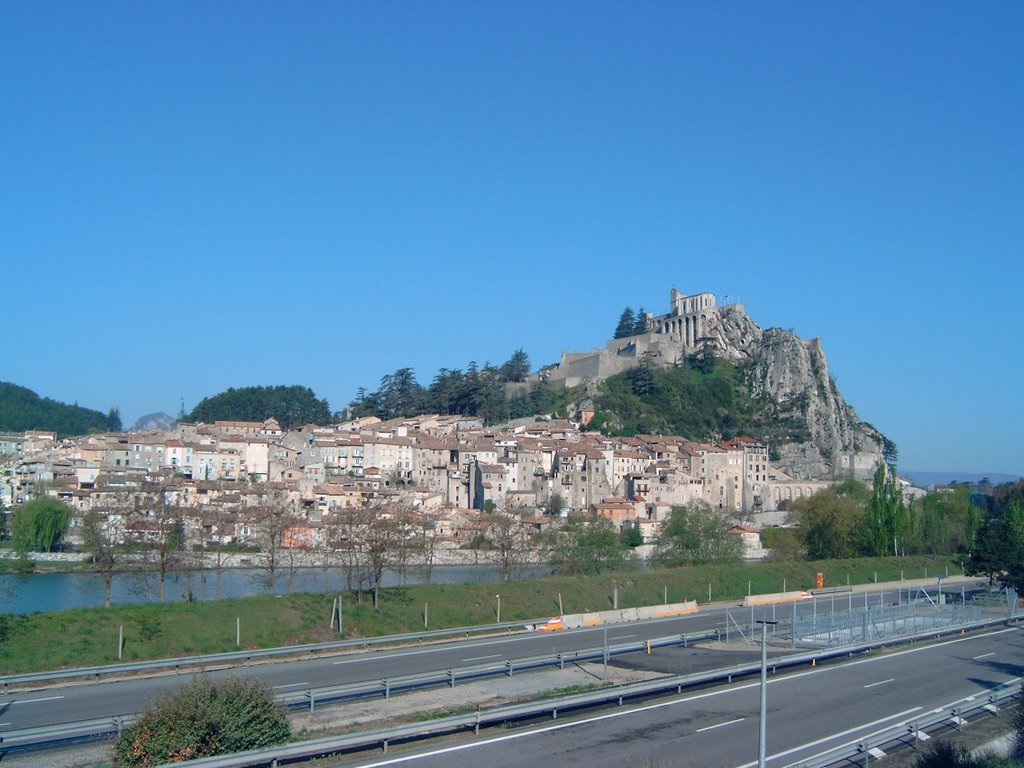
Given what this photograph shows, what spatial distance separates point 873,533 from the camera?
53.0 meters

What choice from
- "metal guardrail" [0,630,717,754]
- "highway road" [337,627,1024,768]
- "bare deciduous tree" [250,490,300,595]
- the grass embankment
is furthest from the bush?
"bare deciduous tree" [250,490,300,595]

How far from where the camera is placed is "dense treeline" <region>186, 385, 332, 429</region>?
4978 inches

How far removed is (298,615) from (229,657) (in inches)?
175

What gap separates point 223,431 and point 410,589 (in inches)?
2977

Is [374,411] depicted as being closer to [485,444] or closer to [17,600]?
[485,444]

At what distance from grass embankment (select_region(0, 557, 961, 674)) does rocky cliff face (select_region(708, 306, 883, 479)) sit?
74.6 m

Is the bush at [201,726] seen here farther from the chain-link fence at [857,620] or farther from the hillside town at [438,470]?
the hillside town at [438,470]

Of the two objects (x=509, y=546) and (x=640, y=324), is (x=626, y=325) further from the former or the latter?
(x=509, y=546)

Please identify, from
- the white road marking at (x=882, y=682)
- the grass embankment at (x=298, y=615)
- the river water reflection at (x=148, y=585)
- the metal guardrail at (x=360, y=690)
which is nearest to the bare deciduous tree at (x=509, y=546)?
the river water reflection at (x=148, y=585)

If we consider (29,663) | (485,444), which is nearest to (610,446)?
(485,444)

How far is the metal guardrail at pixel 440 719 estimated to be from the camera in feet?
39.7

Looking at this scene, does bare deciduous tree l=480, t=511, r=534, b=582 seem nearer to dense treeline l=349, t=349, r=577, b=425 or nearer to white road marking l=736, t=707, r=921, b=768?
white road marking l=736, t=707, r=921, b=768

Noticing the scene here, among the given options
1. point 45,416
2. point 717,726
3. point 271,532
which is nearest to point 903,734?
point 717,726

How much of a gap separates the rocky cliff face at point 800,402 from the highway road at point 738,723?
9007cm
